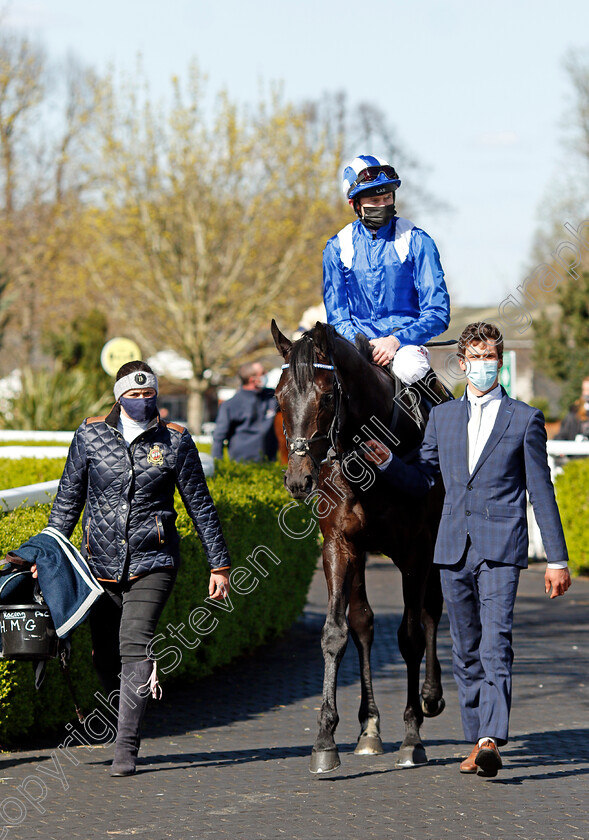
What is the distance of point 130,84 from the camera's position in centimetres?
3462

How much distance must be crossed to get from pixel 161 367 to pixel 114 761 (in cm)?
3540

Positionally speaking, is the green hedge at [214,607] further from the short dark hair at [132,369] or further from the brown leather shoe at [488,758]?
the brown leather shoe at [488,758]

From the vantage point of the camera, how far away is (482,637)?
19.1 feet

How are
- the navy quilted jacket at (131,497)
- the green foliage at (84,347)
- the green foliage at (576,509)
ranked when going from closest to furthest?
the navy quilted jacket at (131,497)
the green foliage at (576,509)
the green foliage at (84,347)

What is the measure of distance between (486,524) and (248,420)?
842cm

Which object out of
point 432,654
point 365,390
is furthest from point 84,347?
point 365,390

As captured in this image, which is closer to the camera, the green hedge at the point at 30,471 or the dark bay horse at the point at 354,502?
the dark bay horse at the point at 354,502

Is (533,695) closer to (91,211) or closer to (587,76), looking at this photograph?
(91,211)

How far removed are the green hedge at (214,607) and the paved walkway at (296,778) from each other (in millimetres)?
251

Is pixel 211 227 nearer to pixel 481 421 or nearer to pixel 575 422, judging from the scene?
pixel 575 422

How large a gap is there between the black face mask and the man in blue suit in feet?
3.49

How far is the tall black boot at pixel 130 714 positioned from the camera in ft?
19.6

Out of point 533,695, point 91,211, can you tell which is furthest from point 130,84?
point 533,695

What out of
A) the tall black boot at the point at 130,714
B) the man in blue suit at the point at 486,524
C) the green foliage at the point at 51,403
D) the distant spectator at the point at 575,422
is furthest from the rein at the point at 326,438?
the green foliage at the point at 51,403
